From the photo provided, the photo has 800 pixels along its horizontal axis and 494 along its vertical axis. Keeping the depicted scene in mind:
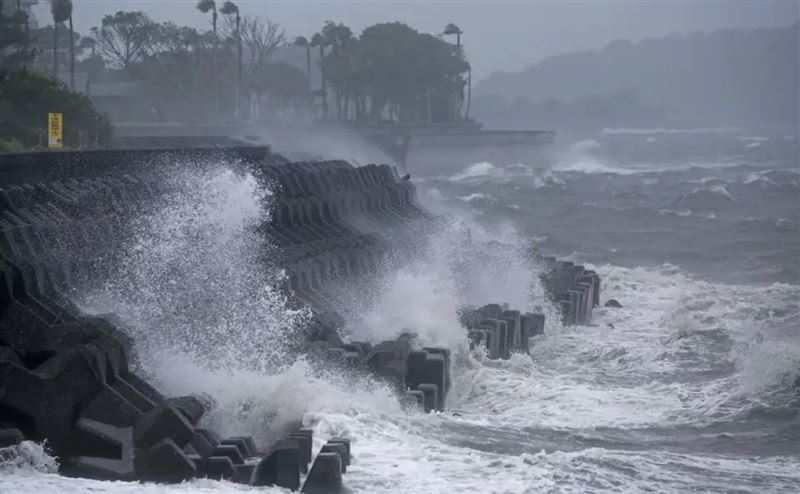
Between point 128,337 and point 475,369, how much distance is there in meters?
4.74

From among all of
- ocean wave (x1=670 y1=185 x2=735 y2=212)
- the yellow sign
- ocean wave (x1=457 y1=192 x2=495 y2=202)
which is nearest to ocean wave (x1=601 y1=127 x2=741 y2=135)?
ocean wave (x1=457 y1=192 x2=495 y2=202)

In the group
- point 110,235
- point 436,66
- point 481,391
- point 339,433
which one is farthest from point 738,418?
point 436,66

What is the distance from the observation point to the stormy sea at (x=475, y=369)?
35.2 ft

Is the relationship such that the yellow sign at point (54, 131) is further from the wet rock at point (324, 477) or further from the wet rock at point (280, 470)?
the wet rock at point (324, 477)

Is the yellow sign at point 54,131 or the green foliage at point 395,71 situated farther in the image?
the green foliage at point 395,71

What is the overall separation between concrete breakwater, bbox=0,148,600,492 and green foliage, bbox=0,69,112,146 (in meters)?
8.75

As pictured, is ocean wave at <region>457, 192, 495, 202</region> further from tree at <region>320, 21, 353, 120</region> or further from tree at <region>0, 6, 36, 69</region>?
tree at <region>320, 21, 353, 120</region>

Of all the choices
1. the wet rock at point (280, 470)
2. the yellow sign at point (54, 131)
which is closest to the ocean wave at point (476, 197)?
the yellow sign at point (54, 131)

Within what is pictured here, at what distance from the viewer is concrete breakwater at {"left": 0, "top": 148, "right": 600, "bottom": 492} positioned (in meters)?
10.0

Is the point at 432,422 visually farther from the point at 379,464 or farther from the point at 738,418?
the point at 738,418

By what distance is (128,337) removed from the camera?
12180mm

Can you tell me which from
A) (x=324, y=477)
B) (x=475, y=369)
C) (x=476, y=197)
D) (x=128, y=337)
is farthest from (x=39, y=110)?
(x=476, y=197)

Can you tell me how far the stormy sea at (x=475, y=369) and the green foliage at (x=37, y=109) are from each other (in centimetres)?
1033

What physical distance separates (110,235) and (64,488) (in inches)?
259
